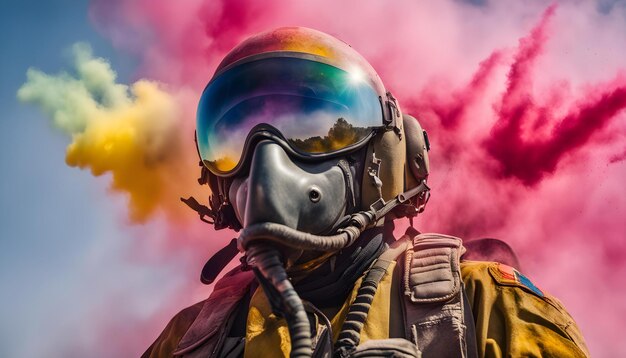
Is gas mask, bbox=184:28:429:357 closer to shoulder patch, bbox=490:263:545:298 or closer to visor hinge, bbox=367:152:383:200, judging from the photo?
visor hinge, bbox=367:152:383:200

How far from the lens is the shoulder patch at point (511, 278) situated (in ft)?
11.1

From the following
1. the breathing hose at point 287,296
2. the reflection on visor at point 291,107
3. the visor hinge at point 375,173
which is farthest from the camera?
the visor hinge at point 375,173

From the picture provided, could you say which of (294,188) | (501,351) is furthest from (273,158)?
(501,351)

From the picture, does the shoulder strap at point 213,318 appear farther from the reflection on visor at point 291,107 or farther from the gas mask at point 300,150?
the reflection on visor at point 291,107

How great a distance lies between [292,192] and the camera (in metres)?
3.36

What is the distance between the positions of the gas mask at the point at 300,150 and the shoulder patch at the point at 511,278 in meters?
0.68

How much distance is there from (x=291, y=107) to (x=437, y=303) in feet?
4.15

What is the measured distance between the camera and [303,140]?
362 cm

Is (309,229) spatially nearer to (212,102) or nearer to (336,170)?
(336,170)

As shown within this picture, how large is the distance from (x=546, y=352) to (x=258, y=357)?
137 cm

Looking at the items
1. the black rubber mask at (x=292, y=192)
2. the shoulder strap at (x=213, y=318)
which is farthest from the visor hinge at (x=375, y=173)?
the shoulder strap at (x=213, y=318)

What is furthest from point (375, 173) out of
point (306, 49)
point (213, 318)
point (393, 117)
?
point (213, 318)

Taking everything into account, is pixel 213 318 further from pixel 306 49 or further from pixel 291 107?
pixel 306 49

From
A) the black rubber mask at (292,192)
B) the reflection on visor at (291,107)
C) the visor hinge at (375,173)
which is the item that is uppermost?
the reflection on visor at (291,107)
